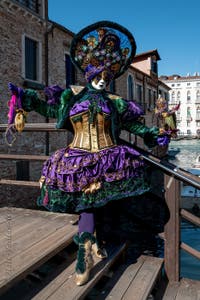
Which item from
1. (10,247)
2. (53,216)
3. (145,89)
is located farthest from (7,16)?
(145,89)

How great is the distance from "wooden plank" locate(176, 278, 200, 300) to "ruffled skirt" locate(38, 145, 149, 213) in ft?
3.05

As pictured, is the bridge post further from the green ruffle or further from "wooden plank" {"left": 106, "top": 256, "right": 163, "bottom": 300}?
the green ruffle

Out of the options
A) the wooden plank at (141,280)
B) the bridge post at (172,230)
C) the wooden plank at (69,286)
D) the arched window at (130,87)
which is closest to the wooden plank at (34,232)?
the wooden plank at (69,286)

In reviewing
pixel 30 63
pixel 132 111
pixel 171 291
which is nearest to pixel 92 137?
pixel 132 111

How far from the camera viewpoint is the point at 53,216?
11.8ft

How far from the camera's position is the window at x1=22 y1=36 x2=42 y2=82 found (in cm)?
1119

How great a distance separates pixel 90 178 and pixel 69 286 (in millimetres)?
814

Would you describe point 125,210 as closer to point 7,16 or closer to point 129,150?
point 129,150

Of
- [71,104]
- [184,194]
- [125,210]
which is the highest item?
[71,104]

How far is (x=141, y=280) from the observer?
242 cm

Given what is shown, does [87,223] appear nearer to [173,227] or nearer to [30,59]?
[173,227]

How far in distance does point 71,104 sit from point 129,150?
607 mm

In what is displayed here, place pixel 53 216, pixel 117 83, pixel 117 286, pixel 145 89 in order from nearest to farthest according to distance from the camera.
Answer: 1. pixel 117 286
2. pixel 53 216
3. pixel 117 83
4. pixel 145 89

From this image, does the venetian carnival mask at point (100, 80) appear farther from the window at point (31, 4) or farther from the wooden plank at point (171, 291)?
the window at point (31, 4)
